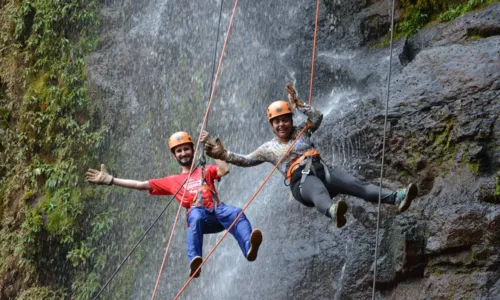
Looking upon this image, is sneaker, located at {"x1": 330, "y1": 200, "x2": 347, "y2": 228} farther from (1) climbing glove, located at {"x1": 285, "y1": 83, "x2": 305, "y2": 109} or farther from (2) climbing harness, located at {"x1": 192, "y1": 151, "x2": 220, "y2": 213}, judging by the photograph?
(2) climbing harness, located at {"x1": 192, "y1": 151, "x2": 220, "y2": 213}

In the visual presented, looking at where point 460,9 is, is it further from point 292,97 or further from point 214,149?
point 214,149

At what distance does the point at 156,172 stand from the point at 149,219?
75 centimetres

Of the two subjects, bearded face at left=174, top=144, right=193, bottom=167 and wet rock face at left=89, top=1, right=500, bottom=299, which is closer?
bearded face at left=174, top=144, right=193, bottom=167

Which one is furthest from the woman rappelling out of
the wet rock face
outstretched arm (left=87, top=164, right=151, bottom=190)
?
the wet rock face

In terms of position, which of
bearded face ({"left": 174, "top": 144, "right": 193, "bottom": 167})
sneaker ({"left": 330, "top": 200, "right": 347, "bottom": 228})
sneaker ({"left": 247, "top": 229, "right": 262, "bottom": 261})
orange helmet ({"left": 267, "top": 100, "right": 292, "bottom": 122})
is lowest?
sneaker ({"left": 247, "top": 229, "right": 262, "bottom": 261})

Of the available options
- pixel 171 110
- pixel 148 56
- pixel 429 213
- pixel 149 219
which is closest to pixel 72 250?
pixel 149 219

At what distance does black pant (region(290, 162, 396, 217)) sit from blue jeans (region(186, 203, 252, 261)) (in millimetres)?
569

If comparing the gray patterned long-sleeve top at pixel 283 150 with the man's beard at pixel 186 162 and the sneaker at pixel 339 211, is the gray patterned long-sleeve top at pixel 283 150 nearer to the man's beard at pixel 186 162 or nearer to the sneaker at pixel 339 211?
the man's beard at pixel 186 162

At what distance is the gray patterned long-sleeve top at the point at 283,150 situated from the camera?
7230 millimetres

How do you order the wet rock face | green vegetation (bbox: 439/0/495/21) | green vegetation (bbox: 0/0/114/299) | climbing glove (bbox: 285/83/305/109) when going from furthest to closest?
A: green vegetation (bbox: 0/0/114/299) < green vegetation (bbox: 439/0/495/21) < the wet rock face < climbing glove (bbox: 285/83/305/109)

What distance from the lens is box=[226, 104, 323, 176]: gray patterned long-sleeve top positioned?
285 inches

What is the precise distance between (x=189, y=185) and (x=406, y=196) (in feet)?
6.91

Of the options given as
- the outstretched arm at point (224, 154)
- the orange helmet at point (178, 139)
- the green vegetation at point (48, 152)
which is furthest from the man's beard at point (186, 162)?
the green vegetation at point (48, 152)

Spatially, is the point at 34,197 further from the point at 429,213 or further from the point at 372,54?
the point at 429,213
